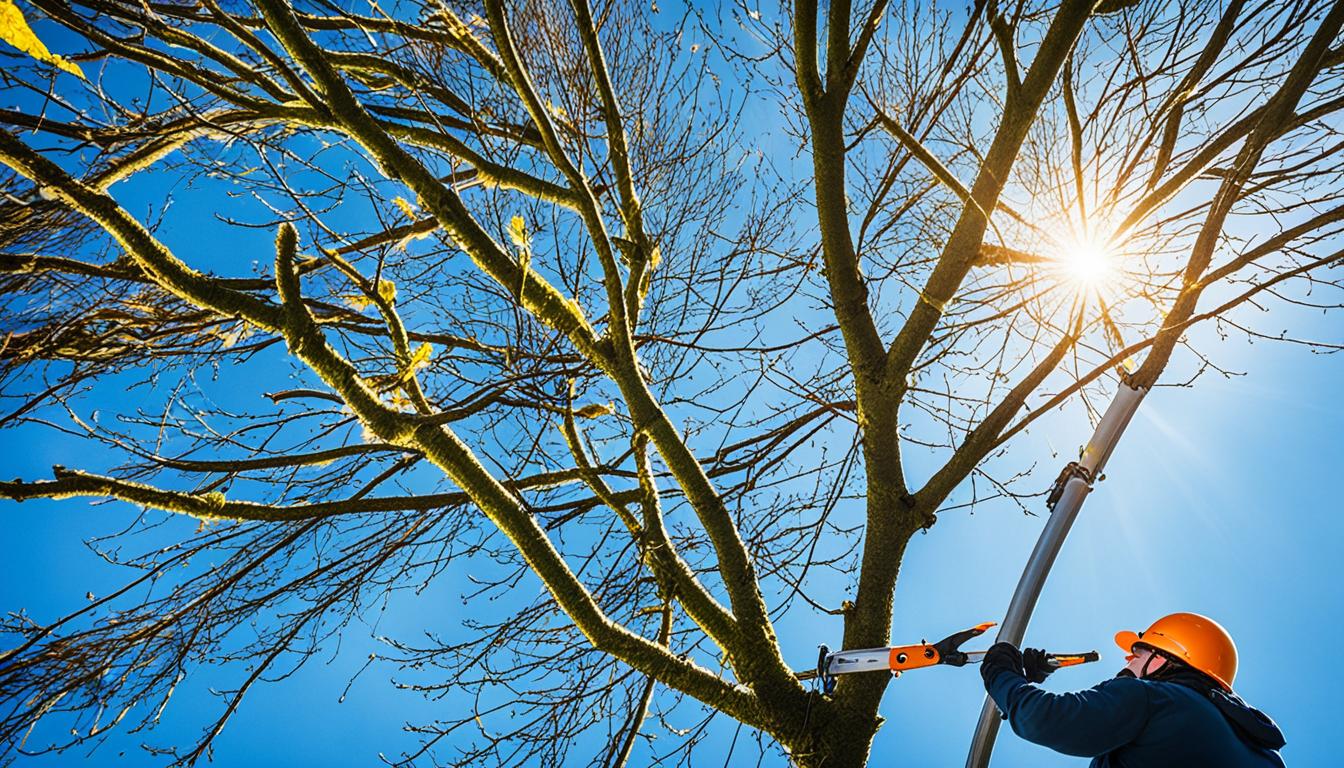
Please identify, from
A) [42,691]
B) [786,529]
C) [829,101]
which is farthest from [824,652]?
[42,691]

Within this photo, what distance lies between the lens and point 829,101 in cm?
287

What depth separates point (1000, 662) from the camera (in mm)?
2686

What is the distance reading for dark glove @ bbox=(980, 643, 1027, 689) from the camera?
8.75ft

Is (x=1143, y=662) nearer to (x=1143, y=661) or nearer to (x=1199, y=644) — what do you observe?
(x=1143, y=661)

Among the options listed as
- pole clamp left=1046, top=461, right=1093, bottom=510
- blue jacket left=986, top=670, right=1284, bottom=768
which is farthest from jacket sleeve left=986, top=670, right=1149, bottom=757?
pole clamp left=1046, top=461, right=1093, bottom=510

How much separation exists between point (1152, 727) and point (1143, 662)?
0.55 m

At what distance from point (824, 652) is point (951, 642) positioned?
0.53 m

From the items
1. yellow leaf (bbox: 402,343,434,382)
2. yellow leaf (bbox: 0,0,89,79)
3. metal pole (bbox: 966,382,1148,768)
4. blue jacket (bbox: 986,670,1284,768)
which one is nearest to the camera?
yellow leaf (bbox: 0,0,89,79)

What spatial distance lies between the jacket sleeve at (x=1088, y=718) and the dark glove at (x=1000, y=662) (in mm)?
221

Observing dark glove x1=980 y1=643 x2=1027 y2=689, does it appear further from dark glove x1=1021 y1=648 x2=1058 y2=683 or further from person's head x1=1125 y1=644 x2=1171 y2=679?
person's head x1=1125 y1=644 x2=1171 y2=679

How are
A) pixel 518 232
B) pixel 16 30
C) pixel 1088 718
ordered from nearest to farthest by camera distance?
1. pixel 16 30
2. pixel 1088 718
3. pixel 518 232

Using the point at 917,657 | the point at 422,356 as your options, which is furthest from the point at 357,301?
the point at 917,657

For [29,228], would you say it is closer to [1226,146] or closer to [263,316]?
[263,316]

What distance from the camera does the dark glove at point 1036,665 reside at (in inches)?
108
